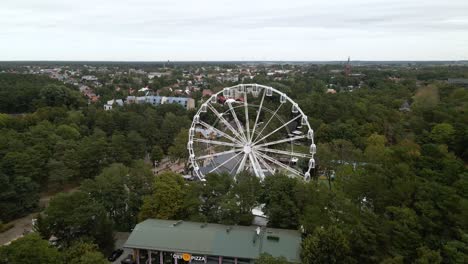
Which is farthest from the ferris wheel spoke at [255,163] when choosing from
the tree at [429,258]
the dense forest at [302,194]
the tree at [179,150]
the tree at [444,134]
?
the tree at [444,134]

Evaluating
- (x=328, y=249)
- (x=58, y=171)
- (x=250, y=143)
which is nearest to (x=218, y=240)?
(x=328, y=249)

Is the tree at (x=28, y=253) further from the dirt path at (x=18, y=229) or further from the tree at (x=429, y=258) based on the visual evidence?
the tree at (x=429, y=258)

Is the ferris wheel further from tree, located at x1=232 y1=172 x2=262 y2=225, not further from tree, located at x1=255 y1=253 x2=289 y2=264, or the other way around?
tree, located at x1=255 y1=253 x2=289 y2=264

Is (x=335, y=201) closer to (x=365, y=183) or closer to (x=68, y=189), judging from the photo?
(x=365, y=183)

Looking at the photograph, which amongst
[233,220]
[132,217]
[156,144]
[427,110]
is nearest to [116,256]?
[132,217]

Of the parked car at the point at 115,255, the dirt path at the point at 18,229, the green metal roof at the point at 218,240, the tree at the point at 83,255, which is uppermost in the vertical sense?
the tree at the point at 83,255

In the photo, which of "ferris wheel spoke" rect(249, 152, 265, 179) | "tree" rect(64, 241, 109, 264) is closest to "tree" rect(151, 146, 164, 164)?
"ferris wheel spoke" rect(249, 152, 265, 179)

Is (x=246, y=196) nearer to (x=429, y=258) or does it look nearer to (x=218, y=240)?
(x=218, y=240)

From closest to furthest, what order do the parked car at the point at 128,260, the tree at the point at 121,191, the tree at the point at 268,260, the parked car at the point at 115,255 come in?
the tree at the point at 268,260, the parked car at the point at 128,260, the parked car at the point at 115,255, the tree at the point at 121,191
